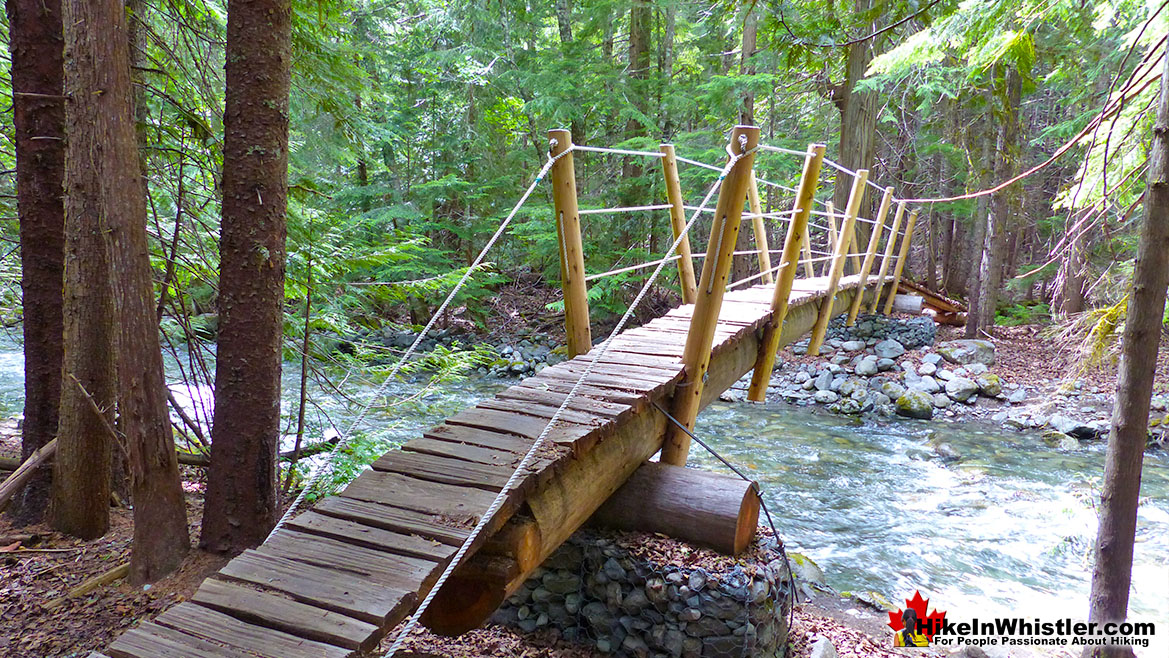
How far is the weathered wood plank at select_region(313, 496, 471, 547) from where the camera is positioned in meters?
1.84

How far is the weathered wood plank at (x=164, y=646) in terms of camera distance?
1.50m

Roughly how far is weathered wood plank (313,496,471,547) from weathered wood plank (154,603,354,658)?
40 centimetres

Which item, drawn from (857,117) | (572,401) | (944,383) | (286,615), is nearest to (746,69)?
(857,117)

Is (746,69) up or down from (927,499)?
up

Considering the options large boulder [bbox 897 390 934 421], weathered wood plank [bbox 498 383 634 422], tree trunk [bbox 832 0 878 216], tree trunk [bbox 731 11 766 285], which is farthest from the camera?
tree trunk [bbox 731 11 766 285]

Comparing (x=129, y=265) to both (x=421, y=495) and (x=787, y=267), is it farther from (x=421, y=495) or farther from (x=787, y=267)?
(x=787, y=267)

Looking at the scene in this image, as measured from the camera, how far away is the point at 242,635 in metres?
1.55

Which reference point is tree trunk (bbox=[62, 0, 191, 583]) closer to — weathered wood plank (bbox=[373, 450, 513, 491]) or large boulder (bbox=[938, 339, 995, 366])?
weathered wood plank (bbox=[373, 450, 513, 491])

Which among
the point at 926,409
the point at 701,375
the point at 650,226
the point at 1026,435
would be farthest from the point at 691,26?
the point at 701,375

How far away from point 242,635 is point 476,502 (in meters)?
0.67

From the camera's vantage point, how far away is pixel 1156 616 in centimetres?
404

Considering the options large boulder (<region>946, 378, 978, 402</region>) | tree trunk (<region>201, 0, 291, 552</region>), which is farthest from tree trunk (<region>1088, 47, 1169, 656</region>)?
large boulder (<region>946, 378, 978, 402</region>)

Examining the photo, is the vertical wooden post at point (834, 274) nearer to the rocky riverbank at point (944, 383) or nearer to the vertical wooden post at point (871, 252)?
the vertical wooden post at point (871, 252)

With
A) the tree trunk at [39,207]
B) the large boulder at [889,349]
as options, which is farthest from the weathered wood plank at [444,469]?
the large boulder at [889,349]
